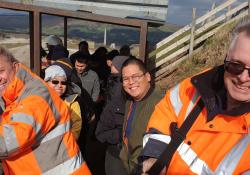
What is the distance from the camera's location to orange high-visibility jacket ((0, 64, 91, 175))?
209cm

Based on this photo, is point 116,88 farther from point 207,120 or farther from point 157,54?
point 157,54

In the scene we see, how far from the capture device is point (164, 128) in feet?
5.48

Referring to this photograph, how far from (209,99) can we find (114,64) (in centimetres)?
388

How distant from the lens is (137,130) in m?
3.19

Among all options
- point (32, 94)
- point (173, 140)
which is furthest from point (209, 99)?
point (32, 94)

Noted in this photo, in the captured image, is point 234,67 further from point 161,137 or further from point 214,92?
point 161,137

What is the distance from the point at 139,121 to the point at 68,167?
954mm

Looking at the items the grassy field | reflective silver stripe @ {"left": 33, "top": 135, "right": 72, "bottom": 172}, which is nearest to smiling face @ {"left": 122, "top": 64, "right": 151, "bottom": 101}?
reflective silver stripe @ {"left": 33, "top": 135, "right": 72, "bottom": 172}

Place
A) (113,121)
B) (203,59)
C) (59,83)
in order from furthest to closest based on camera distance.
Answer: (203,59), (113,121), (59,83)

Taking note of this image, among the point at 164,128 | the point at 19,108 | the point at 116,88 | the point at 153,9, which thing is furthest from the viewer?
the point at 153,9

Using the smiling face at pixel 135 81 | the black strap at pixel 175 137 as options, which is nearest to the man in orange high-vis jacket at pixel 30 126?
the black strap at pixel 175 137

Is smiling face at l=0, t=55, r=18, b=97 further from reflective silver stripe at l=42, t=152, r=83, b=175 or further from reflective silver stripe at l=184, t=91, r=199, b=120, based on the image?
reflective silver stripe at l=184, t=91, r=199, b=120

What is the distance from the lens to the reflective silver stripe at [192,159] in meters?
1.51

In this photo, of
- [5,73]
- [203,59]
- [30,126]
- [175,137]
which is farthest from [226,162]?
[203,59]
